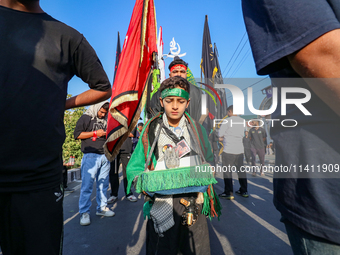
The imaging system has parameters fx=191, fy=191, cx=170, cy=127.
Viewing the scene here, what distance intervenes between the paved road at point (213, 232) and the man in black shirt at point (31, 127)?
Result: 5.43 feet

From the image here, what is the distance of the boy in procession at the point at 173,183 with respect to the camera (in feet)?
4.58

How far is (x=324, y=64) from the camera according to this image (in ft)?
1.76

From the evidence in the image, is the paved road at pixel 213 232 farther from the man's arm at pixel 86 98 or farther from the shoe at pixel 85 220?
the man's arm at pixel 86 98

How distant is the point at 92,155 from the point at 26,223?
2547 mm

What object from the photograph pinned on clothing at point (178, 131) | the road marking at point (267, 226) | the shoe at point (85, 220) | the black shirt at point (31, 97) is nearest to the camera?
the black shirt at point (31, 97)

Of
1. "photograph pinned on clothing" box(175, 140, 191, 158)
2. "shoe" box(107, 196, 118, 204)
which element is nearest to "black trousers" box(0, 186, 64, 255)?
"photograph pinned on clothing" box(175, 140, 191, 158)

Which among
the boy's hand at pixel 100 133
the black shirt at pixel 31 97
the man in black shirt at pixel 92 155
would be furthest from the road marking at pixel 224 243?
the boy's hand at pixel 100 133

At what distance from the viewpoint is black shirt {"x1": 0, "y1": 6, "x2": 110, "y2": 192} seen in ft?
2.95

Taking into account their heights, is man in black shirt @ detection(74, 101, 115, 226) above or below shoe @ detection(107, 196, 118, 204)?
above

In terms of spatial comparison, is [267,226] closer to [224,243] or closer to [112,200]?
[224,243]

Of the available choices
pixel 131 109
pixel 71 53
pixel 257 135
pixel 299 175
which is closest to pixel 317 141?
pixel 299 175

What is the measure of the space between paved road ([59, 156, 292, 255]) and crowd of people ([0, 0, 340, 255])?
1.13 metres

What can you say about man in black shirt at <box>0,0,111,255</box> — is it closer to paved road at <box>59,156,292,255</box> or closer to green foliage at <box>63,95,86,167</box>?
paved road at <box>59,156,292,255</box>

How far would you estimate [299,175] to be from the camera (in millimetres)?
656
